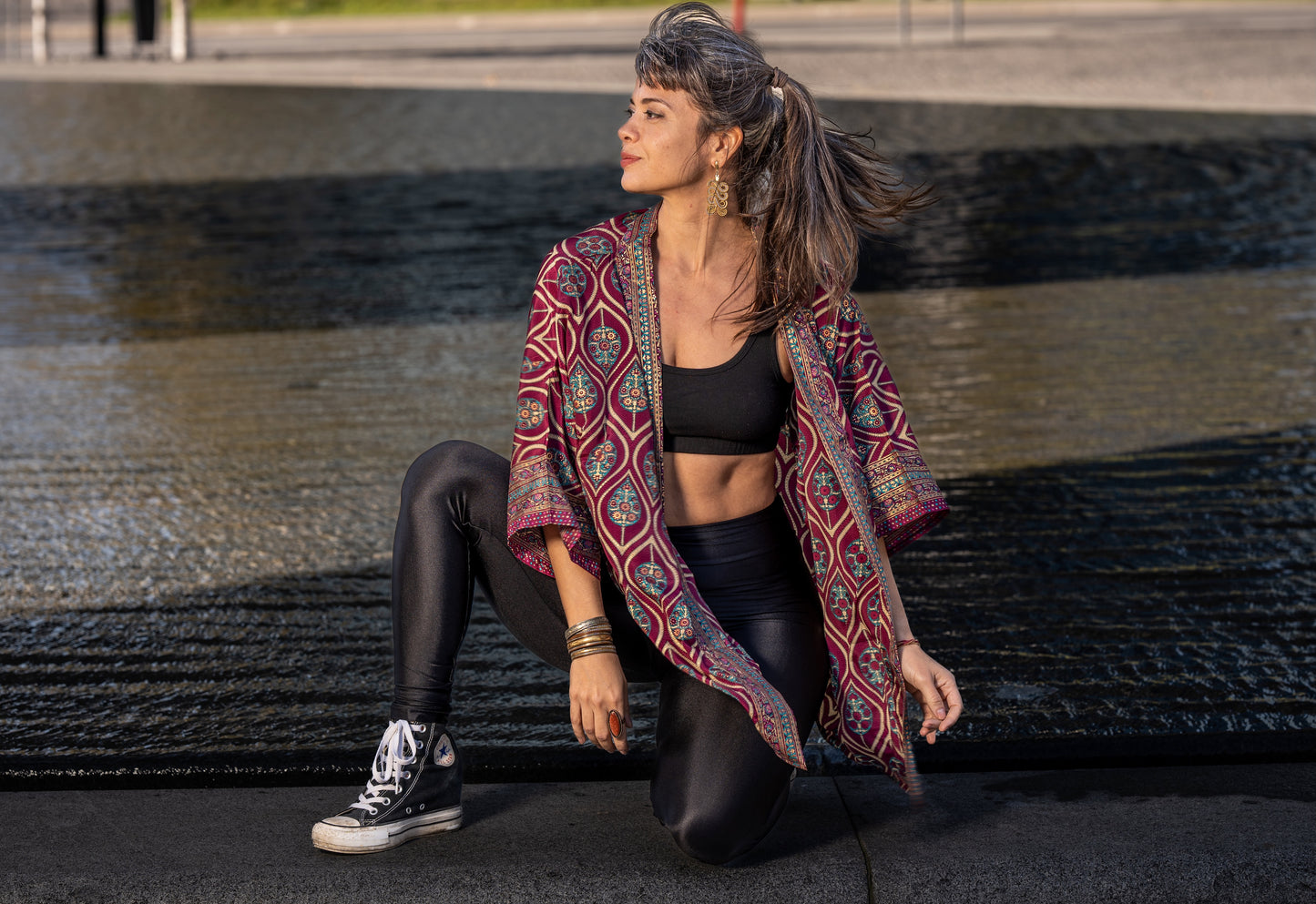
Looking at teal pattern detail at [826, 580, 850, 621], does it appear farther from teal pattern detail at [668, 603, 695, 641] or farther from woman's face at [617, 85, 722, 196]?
woman's face at [617, 85, 722, 196]

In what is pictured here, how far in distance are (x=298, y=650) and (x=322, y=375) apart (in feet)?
9.28

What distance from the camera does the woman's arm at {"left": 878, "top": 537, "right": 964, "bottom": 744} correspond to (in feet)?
8.70

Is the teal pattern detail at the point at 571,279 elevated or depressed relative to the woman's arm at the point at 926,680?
elevated

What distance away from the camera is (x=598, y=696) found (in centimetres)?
261

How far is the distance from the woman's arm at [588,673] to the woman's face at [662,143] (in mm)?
615

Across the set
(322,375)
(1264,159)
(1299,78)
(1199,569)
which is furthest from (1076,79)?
(1199,569)

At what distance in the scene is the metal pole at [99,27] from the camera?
20.0 metres

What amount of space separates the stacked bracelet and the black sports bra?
1.08ft

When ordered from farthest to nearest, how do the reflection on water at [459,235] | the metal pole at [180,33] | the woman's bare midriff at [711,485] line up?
the metal pole at [180,33], the reflection on water at [459,235], the woman's bare midriff at [711,485]

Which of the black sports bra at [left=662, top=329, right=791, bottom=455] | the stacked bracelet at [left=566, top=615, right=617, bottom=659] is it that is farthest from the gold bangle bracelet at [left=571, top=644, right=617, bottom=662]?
the black sports bra at [left=662, top=329, right=791, bottom=455]

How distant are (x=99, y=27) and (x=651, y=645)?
19454 millimetres

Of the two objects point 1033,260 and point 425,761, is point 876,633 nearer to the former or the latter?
point 425,761

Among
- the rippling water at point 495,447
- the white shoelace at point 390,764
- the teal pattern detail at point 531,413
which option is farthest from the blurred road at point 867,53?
the white shoelace at point 390,764

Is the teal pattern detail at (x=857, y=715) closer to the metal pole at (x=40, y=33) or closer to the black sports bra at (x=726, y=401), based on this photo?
the black sports bra at (x=726, y=401)
